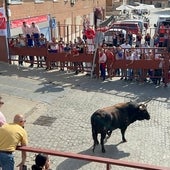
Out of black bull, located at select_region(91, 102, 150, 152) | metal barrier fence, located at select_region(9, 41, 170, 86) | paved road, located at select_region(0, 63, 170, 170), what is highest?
metal barrier fence, located at select_region(9, 41, 170, 86)

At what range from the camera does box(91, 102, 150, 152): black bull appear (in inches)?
324

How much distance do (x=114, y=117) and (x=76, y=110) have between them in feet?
9.85

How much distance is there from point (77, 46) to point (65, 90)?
3.02m

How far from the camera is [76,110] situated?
11.4 metres

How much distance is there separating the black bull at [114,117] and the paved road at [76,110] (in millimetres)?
556

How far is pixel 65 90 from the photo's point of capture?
13.4 metres

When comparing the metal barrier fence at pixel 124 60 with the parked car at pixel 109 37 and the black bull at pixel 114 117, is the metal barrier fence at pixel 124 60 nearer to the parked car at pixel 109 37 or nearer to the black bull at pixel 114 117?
the black bull at pixel 114 117

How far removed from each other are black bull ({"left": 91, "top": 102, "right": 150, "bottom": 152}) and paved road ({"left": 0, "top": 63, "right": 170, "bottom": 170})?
0.56 meters

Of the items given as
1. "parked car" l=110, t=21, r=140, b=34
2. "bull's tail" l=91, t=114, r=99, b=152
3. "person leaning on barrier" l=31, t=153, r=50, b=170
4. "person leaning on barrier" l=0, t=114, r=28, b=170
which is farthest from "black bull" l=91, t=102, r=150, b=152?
"parked car" l=110, t=21, r=140, b=34

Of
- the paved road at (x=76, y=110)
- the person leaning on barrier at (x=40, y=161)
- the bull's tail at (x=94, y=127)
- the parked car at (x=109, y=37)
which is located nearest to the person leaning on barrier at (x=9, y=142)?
the person leaning on barrier at (x=40, y=161)

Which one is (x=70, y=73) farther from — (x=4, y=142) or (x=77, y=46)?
(x=4, y=142)

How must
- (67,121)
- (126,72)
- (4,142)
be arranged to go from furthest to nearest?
(126,72)
(67,121)
(4,142)

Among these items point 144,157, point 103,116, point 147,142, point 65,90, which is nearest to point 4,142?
point 103,116

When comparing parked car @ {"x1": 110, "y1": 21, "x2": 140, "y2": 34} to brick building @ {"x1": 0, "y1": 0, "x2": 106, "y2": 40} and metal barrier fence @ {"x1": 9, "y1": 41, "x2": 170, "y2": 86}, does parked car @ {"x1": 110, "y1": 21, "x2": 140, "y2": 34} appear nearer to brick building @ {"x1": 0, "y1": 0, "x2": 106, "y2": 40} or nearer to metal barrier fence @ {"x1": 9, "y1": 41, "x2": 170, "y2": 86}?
brick building @ {"x1": 0, "y1": 0, "x2": 106, "y2": 40}
